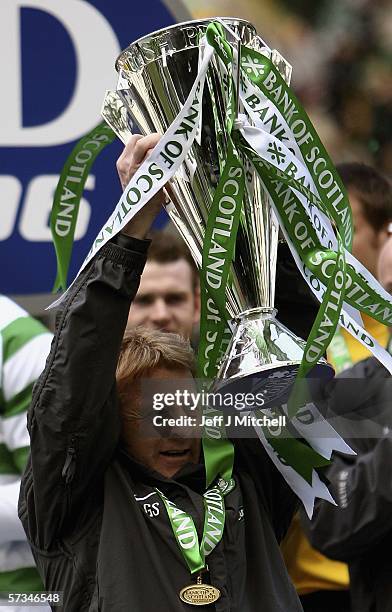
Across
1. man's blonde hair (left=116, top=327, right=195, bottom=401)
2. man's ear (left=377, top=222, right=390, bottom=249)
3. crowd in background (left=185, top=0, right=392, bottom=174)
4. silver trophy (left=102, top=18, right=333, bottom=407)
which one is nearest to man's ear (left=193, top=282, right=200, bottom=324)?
man's ear (left=377, top=222, right=390, bottom=249)

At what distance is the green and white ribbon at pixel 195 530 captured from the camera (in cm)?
182

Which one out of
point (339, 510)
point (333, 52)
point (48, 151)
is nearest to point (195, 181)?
point (339, 510)

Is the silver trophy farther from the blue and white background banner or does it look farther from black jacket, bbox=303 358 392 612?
the blue and white background banner

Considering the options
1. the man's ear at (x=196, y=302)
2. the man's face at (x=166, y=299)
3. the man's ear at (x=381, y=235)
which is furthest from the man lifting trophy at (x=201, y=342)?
the man's ear at (x=381, y=235)

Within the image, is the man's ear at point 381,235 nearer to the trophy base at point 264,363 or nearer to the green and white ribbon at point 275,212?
the green and white ribbon at point 275,212

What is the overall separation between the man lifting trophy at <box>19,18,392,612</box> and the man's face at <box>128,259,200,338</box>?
32.5 inches

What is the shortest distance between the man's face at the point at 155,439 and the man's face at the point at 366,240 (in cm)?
111

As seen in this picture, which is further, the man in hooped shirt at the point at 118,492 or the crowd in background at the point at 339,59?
the crowd in background at the point at 339,59

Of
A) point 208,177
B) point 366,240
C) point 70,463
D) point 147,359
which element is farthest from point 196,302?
point 70,463

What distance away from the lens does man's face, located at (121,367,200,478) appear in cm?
199

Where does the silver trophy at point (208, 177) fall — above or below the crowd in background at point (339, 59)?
below

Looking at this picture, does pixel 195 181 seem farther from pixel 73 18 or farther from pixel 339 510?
pixel 73 18

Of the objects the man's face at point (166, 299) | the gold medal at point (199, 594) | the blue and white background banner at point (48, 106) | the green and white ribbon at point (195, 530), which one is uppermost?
the blue and white background banner at point (48, 106)

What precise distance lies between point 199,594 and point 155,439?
11.0 inches
